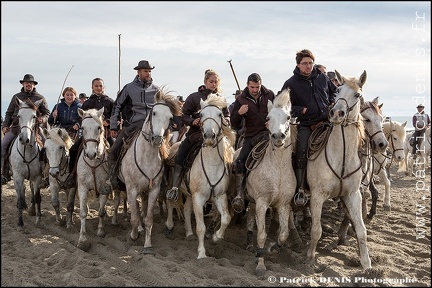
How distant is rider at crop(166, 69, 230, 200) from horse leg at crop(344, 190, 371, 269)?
2322 millimetres

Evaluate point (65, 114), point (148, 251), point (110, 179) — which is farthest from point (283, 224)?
point (65, 114)

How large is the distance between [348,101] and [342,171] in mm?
1029

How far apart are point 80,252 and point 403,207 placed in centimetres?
777

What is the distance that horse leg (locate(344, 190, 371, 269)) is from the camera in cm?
621

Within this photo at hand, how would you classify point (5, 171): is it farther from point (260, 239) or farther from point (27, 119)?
point (260, 239)

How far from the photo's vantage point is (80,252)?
705 cm

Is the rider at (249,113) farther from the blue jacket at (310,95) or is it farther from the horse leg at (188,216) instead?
the horse leg at (188,216)

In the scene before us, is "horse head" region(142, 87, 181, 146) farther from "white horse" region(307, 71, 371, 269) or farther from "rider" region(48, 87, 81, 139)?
"rider" region(48, 87, 81, 139)

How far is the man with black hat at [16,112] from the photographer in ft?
31.2

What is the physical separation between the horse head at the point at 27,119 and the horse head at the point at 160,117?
102 inches

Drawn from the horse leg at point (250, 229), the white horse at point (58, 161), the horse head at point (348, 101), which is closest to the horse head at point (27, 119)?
the white horse at point (58, 161)

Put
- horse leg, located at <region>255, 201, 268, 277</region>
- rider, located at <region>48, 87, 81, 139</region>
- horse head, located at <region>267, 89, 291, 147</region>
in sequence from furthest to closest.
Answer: rider, located at <region>48, 87, 81, 139</region> < horse leg, located at <region>255, 201, 268, 277</region> < horse head, located at <region>267, 89, 291, 147</region>

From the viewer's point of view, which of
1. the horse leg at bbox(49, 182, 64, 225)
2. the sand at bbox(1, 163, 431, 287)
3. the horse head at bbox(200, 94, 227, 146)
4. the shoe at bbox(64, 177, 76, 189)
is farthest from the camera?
the horse leg at bbox(49, 182, 64, 225)

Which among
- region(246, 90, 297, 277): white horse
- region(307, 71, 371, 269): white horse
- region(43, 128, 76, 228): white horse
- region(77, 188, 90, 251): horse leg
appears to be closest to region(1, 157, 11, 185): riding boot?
region(43, 128, 76, 228): white horse
